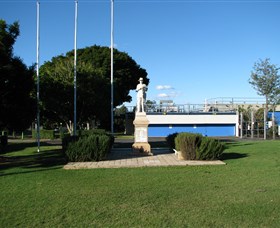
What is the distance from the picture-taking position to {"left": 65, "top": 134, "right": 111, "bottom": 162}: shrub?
15805mm

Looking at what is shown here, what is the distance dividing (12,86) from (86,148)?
4784 millimetres

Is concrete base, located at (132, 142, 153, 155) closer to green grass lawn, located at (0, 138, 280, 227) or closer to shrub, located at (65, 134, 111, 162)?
shrub, located at (65, 134, 111, 162)

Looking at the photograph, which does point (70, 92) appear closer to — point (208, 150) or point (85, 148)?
point (85, 148)

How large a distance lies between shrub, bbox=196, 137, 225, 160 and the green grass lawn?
271cm

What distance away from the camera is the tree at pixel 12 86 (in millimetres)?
16875

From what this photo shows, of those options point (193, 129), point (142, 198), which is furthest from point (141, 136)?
point (193, 129)

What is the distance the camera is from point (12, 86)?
1728cm

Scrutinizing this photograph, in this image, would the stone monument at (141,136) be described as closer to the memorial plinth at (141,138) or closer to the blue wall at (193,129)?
the memorial plinth at (141,138)

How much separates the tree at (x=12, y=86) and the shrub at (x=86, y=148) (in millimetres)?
3282

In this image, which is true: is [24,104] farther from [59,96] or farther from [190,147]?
[59,96]

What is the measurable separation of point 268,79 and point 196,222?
41.3 meters

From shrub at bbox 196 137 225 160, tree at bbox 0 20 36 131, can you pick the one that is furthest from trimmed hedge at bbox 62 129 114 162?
shrub at bbox 196 137 225 160

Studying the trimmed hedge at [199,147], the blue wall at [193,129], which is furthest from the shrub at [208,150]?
the blue wall at [193,129]

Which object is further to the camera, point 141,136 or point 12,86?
point 141,136
